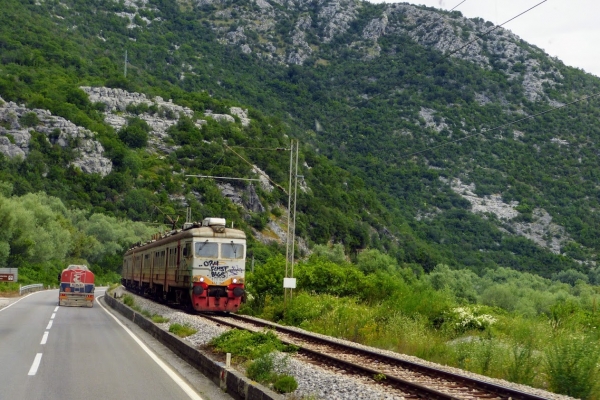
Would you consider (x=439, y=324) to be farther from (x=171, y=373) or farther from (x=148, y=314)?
(x=171, y=373)

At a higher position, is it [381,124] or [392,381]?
[381,124]

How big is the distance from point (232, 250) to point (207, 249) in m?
1.17

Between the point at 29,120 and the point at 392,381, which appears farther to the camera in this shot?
the point at 29,120

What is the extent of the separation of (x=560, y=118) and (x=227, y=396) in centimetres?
14379

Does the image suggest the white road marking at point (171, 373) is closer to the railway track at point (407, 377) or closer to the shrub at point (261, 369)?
the shrub at point (261, 369)

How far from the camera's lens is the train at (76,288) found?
3650 centimetres

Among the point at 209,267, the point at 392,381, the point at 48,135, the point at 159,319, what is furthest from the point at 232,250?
the point at 48,135

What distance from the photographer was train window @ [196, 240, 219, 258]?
2894 cm

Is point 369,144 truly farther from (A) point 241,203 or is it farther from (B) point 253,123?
(A) point 241,203

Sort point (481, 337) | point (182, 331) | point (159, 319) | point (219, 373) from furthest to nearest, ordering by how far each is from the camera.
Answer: point (159, 319) < point (182, 331) < point (481, 337) < point (219, 373)

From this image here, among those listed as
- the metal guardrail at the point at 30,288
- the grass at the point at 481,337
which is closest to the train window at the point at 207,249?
the grass at the point at 481,337

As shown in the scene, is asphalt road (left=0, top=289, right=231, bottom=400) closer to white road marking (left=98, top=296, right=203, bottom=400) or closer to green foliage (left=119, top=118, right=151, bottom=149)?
white road marking (left=98, top=296, right=203, bottom=400)

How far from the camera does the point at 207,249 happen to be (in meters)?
29.1

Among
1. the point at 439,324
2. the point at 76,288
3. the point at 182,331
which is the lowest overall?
the point at 182,331
